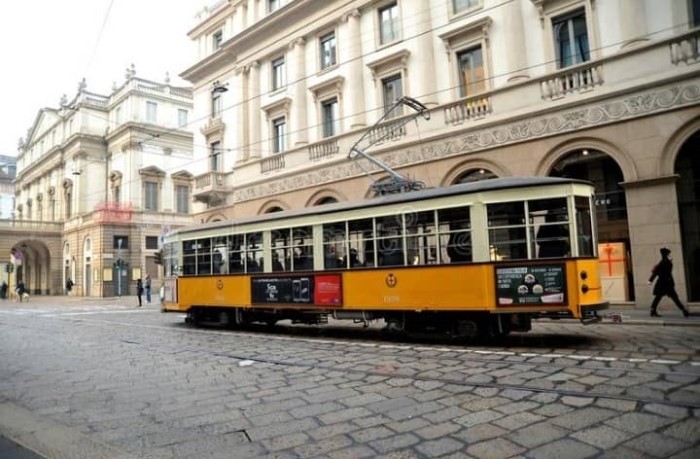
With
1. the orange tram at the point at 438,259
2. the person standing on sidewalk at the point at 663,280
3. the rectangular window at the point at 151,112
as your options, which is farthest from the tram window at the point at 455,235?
the rectangular window at the point at 151,112

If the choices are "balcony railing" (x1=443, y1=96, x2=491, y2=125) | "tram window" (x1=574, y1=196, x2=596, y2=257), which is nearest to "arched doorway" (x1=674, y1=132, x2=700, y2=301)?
"balcony railing" (x1=443, y1=96, x2=491, y2=125)

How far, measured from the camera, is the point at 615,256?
13453 mm

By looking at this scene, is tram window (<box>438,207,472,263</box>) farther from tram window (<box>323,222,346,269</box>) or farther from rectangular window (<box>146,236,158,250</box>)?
rectangular window (<box>146,236,158,250</box>)

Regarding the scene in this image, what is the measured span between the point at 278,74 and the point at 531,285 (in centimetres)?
1707

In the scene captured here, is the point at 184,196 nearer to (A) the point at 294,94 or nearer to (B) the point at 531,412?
(A) the point at 294,94

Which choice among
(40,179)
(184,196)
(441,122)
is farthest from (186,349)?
(40,179)

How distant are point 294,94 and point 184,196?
80.7 ft

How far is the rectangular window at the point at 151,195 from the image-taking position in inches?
1567

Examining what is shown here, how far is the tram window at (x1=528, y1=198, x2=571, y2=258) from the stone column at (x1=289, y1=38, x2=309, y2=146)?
518 inches

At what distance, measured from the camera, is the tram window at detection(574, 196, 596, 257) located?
26.9 ft

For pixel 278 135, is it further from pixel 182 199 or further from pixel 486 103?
pixel 182 199

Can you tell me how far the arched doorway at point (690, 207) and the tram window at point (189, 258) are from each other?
40.7ft

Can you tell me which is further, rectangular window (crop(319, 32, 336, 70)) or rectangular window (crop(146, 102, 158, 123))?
rectangular window (crop(146, 102, 158, 123))

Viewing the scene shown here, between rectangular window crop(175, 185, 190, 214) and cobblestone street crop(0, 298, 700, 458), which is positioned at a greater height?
rectangular window crop(175, 185, 190, 214)
